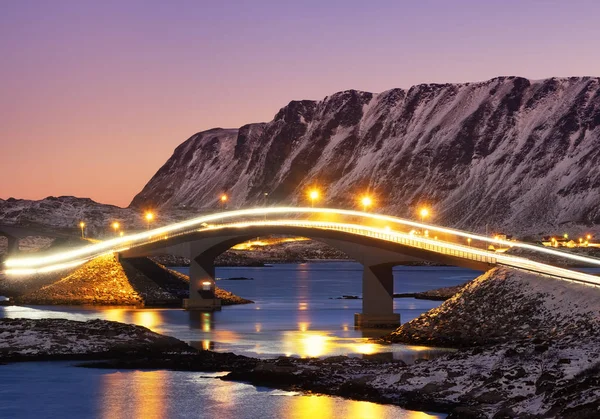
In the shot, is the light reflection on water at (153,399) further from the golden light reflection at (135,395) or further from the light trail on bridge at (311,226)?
the light trail on bridge at (311,226)

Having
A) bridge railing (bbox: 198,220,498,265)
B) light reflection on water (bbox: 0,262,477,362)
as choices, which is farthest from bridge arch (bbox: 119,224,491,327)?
light reflection on water (bbox: 0,262,477,362)

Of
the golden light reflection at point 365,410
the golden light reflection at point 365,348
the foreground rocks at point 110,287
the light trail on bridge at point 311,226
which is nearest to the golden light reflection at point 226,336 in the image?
the golden light reflection at point 365,348

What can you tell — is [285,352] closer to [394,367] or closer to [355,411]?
[394,367]

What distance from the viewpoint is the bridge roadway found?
8394 cm

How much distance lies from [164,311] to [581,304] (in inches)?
2531

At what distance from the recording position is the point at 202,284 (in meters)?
132

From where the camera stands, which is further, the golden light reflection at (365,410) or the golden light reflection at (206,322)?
the golden light reflection at (206,322)

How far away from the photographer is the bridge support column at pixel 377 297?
96.3 meters

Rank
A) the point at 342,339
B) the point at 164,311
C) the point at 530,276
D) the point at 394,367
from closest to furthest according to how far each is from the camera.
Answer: the point at 394,367
the point at 530,276
the point at 342,339
the point at 164,311

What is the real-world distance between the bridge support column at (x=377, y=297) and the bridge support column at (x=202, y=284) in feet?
119

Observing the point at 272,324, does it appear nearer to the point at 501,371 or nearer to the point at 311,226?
the point at 311,226

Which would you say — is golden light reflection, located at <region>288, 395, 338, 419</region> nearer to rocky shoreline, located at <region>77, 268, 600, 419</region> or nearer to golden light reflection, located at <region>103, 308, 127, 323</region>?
rocky shoreline, located at <region>77, 268, 600, 419</region>

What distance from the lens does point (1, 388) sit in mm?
54688

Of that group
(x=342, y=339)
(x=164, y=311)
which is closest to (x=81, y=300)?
(x=164, y=311)
